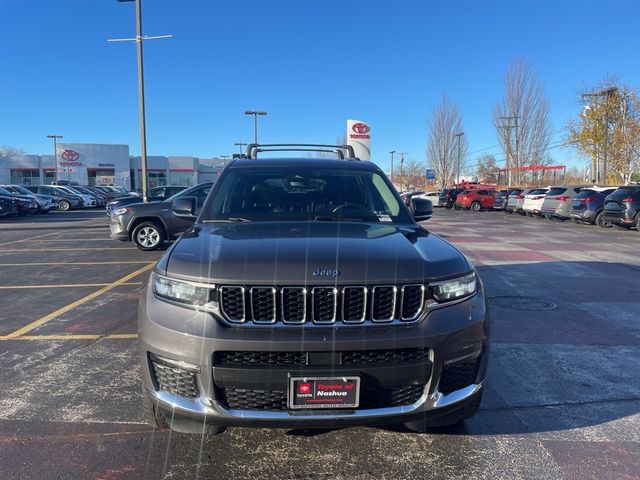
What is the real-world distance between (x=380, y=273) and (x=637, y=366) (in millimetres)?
3143

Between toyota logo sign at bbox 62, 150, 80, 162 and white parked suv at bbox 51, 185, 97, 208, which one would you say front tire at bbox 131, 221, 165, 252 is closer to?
white parked suv at bbox 51, 185, 97, 208

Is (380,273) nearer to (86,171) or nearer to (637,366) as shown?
(637,366)

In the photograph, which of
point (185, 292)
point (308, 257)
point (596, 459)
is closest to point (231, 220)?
point (185, 292)

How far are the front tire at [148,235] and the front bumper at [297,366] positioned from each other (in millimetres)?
9604

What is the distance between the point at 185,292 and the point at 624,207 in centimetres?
1811

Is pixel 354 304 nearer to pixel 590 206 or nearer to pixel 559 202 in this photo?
pixel 590 206

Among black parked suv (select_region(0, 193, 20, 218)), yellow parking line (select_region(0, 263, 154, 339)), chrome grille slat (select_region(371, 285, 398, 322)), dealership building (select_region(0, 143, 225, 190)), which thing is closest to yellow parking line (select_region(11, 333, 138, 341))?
yellow parking line (select_region(0, 263, 154, 339))

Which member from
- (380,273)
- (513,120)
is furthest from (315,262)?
(513,120)

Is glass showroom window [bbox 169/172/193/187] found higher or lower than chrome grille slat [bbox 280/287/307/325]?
higher

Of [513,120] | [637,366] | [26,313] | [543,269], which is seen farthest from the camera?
[513,120]

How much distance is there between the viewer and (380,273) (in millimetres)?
2592

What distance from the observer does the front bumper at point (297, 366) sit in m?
2.46

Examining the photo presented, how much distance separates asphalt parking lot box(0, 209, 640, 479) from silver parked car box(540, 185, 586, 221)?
16997 millimetres

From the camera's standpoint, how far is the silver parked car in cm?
2248
